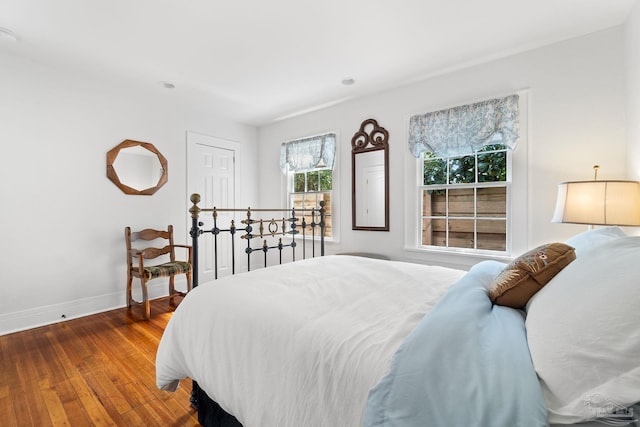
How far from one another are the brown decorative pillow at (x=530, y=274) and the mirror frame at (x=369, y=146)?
243 cm

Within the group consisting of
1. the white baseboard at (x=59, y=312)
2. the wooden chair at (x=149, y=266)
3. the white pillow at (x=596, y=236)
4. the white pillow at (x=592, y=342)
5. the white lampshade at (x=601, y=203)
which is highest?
the white lampshade at (x=601, y=203)

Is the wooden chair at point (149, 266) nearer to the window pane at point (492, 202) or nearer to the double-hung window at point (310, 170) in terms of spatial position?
the double-hung window at point (310, 170)

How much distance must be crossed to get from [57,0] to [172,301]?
293 cm

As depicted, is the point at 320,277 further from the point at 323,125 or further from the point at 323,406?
the point at 323,125

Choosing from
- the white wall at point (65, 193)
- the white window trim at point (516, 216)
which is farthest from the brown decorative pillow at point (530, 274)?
the white wall at point (65, 193)

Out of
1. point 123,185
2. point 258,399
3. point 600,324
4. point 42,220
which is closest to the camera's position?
point 600,324

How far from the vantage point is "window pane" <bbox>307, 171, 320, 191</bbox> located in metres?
4.28

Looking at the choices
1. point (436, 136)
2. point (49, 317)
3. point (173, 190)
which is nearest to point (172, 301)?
point (49, 317)

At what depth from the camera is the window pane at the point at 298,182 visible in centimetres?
450

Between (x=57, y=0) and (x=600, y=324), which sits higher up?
(x=57, y=0)

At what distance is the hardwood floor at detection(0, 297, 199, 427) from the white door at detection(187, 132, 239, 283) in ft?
4.88

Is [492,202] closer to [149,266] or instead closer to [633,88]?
[633,88]

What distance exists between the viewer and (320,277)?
170 cm

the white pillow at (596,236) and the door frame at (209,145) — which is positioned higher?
the door frame at (209,145)
